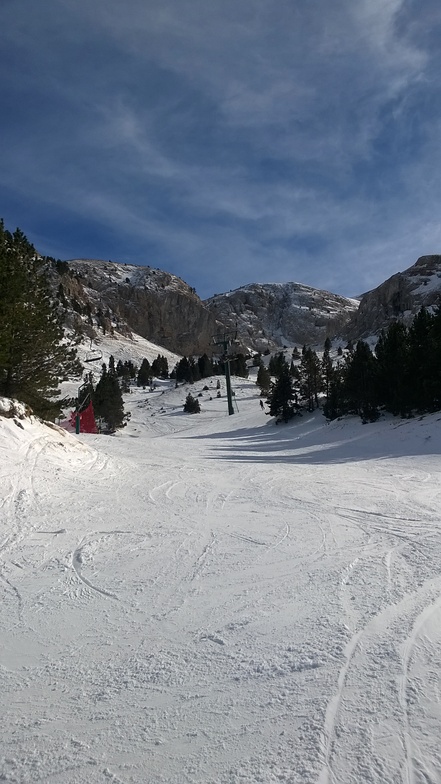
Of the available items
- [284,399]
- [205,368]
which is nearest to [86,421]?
[284,399]

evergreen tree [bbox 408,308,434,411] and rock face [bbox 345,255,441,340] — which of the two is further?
rock face [bbox 345,255,441,340]

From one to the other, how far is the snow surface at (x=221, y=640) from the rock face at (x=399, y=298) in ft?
460

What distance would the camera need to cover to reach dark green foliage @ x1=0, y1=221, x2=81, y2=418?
12766mm

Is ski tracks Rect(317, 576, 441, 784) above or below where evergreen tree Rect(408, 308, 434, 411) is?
below

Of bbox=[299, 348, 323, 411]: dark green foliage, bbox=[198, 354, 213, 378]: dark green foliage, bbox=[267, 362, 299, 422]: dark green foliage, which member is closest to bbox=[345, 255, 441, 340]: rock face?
bbox=[198, 354, 213, 378]: dark green foliage

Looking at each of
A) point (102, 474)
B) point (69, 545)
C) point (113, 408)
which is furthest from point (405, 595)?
point (113, 408)

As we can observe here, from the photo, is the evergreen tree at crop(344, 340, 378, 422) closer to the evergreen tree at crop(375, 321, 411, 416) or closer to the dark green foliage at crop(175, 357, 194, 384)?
the evergreen tree at crop(375, 321, 411, 416)

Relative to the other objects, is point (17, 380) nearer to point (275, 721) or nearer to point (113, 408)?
point (275, 721)

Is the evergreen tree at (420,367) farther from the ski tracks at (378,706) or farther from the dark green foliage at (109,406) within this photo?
the dark green foliage at (109,406)

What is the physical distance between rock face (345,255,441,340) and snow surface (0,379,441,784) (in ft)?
460

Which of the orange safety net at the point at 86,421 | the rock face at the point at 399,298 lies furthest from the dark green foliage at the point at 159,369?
the orange safety net at the point at 86,421

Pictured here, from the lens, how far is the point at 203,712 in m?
2.59

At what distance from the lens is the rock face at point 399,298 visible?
460 feet

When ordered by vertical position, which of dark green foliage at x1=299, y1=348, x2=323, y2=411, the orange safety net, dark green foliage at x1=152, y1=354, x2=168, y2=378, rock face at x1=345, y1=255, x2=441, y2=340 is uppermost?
rock face at x1=345, y1=255, x2=441, y2=340
